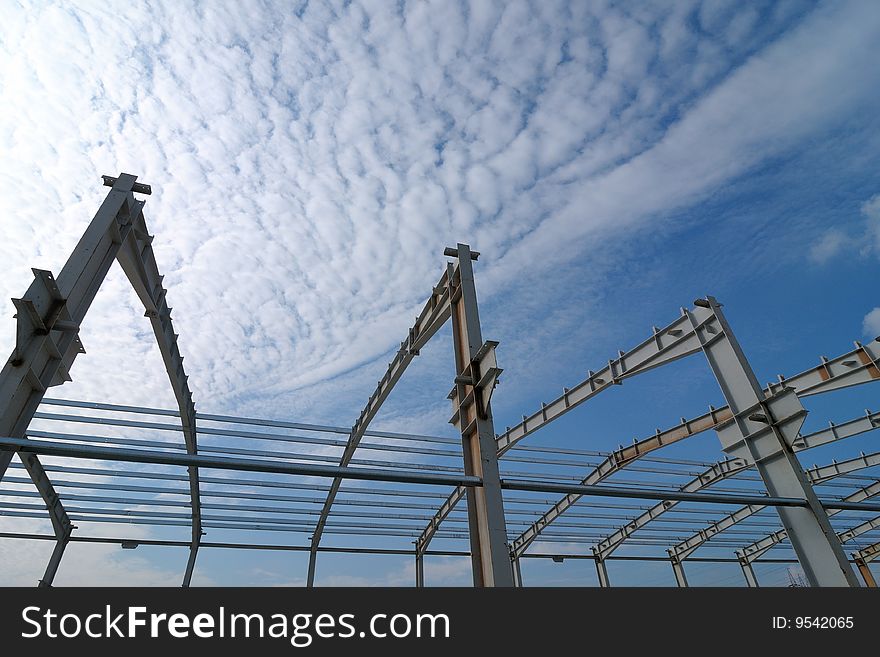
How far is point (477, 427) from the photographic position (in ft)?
21.2

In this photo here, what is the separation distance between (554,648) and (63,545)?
68.3ft

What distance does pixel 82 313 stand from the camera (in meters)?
6.52

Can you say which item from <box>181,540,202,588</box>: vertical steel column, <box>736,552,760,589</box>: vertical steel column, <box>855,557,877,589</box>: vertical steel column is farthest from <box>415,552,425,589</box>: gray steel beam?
<box>855,557,877,589</box>: vertical steel column

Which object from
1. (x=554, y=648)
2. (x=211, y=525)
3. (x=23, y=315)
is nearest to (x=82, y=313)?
(x=23, y=315)

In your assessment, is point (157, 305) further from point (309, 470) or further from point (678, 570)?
point (678, 570)

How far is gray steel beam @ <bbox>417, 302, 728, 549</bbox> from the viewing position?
33.9 feet

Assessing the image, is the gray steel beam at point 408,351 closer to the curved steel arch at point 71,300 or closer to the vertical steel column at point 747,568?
the curved steel arch at point 71,300

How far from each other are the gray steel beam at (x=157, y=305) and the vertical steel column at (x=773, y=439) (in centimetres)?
984

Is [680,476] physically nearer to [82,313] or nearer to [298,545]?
[298,545]

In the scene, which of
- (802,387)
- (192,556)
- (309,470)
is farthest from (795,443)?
(192,556)

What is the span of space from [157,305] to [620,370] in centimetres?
996

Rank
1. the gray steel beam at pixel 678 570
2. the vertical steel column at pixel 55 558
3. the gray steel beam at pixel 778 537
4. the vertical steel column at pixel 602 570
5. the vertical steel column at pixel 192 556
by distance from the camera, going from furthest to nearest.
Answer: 1. the gray steel beam at pixel 678 570
2. the vertical steel column at pixel 602 570
3. the gray steel beam at pixel 778 537
4. the vertical steel column at pixel 192 556
5. the vertical steel column at pixel 55 558

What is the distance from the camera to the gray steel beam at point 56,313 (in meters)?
5.36

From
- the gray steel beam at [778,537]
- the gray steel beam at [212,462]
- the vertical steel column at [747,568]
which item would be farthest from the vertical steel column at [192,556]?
the vertical steel column at [747,568]
